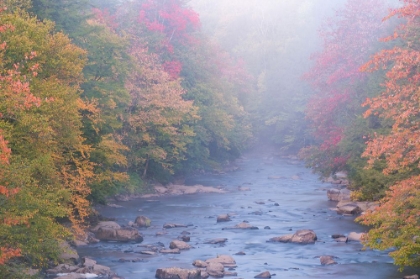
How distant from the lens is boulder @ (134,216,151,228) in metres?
33.5

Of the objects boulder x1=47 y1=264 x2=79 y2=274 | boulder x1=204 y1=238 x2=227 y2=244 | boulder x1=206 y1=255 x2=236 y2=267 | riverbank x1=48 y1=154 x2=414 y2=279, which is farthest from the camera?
boulder x1=204 y1=238 x2=227 y2=244

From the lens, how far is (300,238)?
96.0 feet

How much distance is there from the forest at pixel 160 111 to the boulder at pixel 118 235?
1553mm

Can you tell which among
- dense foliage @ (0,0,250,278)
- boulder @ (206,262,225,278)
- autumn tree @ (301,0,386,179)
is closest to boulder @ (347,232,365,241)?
boulder @ (206,262,225,278)

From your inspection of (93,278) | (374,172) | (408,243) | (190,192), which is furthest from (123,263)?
(190,192)

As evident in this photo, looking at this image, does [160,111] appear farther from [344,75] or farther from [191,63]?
[344,75]

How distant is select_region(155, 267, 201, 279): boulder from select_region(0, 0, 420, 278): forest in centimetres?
410

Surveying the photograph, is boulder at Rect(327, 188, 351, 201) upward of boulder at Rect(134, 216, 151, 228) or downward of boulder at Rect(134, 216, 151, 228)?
upward

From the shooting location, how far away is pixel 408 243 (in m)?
17.5

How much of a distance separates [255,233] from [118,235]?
751 cm

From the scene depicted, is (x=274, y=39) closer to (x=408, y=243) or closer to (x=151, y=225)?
(x=151, y=225)

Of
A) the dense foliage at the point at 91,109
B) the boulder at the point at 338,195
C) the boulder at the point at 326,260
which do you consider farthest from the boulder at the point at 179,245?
the boulder at the point at 338,195

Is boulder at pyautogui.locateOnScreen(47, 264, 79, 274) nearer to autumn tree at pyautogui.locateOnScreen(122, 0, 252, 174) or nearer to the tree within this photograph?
the tree

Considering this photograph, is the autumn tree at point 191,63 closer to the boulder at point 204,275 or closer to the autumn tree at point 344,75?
the autumn tree at point 344,75
